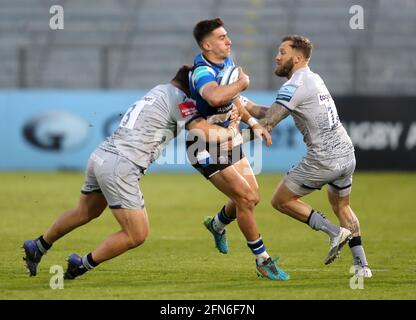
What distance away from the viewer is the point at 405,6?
90.6 feet

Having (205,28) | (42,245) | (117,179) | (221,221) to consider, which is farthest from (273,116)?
(42,245)

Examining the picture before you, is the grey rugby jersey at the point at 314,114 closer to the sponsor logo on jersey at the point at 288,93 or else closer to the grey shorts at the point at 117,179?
the sponsor logo on jersey at the point at 288,93

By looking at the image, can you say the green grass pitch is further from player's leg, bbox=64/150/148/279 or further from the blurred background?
the blurred background

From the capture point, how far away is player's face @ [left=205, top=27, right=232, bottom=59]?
384 inches

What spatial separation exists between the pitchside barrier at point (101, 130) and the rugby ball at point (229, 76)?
13.9 m

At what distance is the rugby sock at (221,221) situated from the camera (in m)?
11.0

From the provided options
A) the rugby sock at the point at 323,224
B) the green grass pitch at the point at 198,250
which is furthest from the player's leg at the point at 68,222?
the rugby sock at the point at 323,224

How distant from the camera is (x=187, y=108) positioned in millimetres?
9570

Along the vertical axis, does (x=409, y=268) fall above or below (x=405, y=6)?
below

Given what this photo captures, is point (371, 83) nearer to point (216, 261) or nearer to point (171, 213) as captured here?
point (171, 213)

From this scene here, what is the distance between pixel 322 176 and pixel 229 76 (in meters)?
1.44

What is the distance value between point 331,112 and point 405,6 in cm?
1828

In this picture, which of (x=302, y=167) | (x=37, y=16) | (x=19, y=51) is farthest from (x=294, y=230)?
(x=37, y=16)

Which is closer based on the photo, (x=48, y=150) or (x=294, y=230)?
(x=294, y=230)
